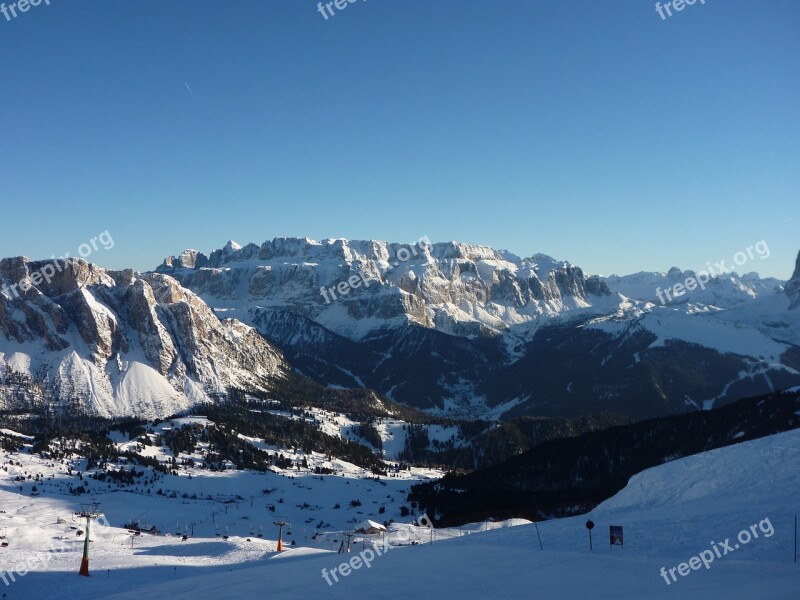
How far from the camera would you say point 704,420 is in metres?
175

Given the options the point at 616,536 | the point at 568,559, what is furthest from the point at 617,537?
the point at 568,559

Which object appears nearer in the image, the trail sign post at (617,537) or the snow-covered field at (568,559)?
the snow-covered field at (568,559)

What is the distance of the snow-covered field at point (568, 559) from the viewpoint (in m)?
29.5

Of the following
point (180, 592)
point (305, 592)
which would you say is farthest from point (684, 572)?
point (180, 592)

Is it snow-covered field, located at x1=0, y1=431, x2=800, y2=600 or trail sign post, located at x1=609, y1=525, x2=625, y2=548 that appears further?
trail sign post, located at x1=609, y1=525, x2=625, y2=548

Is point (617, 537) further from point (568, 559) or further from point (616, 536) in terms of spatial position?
point (568, 559)

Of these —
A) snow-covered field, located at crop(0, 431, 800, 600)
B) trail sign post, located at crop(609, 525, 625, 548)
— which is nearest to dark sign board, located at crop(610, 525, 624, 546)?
trail sign post, located at crop(609, 525, 625, 548)

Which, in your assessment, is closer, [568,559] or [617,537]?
[568,559]

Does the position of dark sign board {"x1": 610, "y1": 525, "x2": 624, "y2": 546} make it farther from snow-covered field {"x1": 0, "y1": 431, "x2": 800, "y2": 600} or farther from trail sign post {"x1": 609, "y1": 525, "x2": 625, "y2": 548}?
snow-covered field {"x1": 0, "y1": 431, "x2": 800, "y2": 600}

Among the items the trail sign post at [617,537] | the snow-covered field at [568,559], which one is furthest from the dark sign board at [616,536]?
the snow-covered field at [568,559]

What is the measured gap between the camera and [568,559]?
114ft

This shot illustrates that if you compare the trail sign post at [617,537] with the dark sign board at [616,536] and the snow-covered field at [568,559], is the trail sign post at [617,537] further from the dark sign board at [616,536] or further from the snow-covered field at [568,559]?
the snow-covered field at [568,559]

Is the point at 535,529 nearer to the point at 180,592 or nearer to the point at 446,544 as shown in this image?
the point at 446,544

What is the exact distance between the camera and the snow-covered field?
29.5 meters
